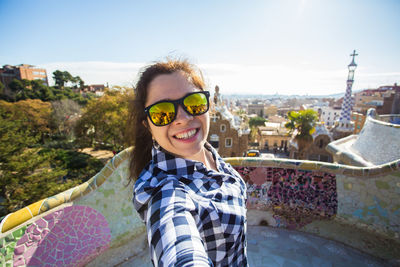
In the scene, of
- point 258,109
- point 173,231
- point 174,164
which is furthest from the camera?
point 258,109

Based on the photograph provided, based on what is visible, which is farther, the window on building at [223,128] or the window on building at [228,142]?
the window on building at [228,142]

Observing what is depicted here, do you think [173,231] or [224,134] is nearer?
[173,231]

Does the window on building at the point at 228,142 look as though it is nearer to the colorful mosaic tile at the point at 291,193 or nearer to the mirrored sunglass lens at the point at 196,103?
the colorful mosaic tile at the point at 291,193

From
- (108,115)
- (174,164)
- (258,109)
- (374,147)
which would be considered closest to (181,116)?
(174,164)

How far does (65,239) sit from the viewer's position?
3.15m

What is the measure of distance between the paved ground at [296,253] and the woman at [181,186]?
8.32 feet

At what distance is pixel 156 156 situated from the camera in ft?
5.08

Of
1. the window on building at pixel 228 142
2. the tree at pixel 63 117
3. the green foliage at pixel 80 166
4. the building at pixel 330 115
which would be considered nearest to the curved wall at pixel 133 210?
the green foliage at pixel 80 166

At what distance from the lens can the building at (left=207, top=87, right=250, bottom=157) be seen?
1700cm

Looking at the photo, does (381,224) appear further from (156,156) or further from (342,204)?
(156,156)

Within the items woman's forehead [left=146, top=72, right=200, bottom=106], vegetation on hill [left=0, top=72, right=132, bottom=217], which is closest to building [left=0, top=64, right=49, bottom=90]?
vegetation on hill [left=0, top=72, right=132, bottom=217]

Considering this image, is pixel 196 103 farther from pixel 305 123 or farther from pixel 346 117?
pixel 346 117

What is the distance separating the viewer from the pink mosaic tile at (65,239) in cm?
281

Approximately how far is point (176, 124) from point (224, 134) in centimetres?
1599
